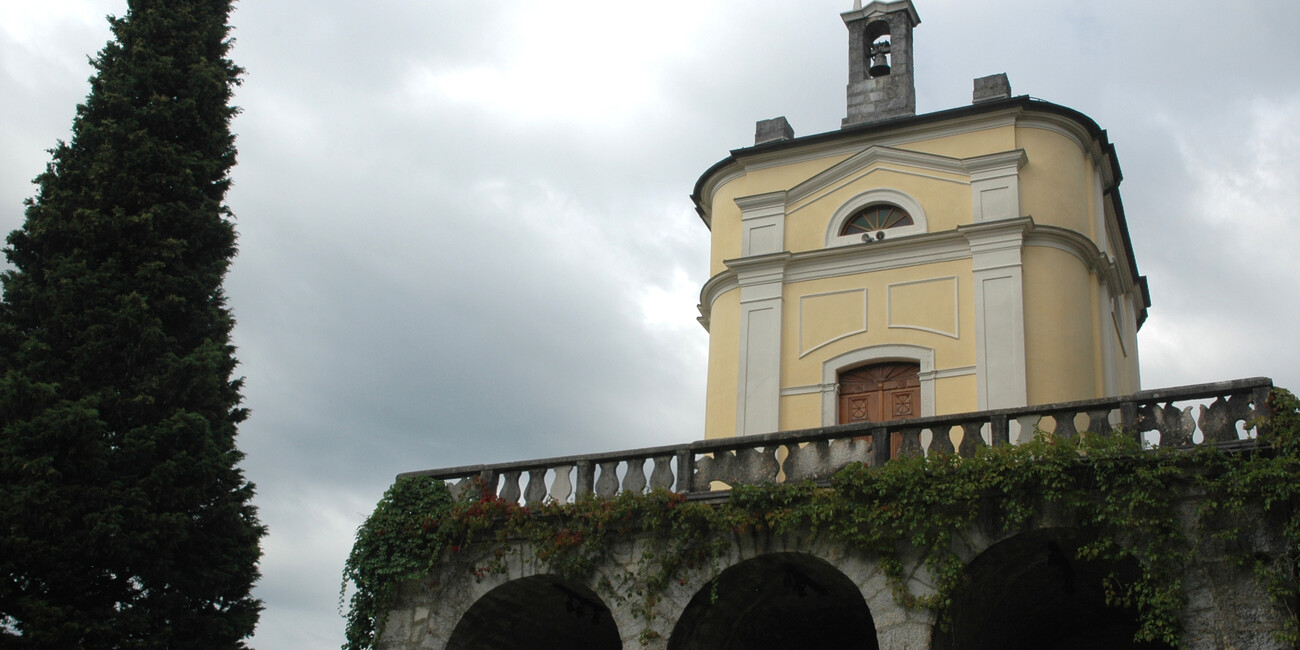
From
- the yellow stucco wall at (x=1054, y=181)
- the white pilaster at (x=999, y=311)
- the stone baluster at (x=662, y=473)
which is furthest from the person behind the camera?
the yellow stucco wall at (x=1054, y=181)

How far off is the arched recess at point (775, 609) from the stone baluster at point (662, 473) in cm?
128

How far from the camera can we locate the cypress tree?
14.1 meters

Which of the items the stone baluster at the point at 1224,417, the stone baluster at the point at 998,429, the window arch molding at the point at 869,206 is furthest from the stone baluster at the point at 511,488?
the stone baluster at the point at 1224,417

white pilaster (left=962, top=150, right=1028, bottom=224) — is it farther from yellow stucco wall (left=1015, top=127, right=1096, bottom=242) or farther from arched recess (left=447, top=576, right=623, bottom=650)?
arched recess (left=447, top=576, right=623, bottom=650)

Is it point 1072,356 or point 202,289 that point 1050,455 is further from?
Result: point 202,289

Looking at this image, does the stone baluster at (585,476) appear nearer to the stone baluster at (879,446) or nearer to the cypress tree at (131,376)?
the stone baluster at (879,446)

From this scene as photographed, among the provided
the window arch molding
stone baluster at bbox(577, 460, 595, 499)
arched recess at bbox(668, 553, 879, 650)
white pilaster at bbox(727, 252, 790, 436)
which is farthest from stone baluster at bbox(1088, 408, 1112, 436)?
the window arch molding

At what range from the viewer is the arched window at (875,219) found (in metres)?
19.0

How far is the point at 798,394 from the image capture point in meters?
18.4

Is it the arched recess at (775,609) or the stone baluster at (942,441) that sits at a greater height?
the stone baluster at (942,441)

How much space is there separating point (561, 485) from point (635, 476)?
931mm

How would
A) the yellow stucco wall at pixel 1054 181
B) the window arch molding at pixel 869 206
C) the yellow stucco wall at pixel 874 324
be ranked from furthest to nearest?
1. the window arch molding at pixel 869 206
2. the yellow stucco wall at pixel 1054 181
3. the yellow stucco wall at pixel 874 324

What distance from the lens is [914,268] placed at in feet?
60.4

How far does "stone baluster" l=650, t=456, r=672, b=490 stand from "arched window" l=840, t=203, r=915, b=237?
6491 millimetres
